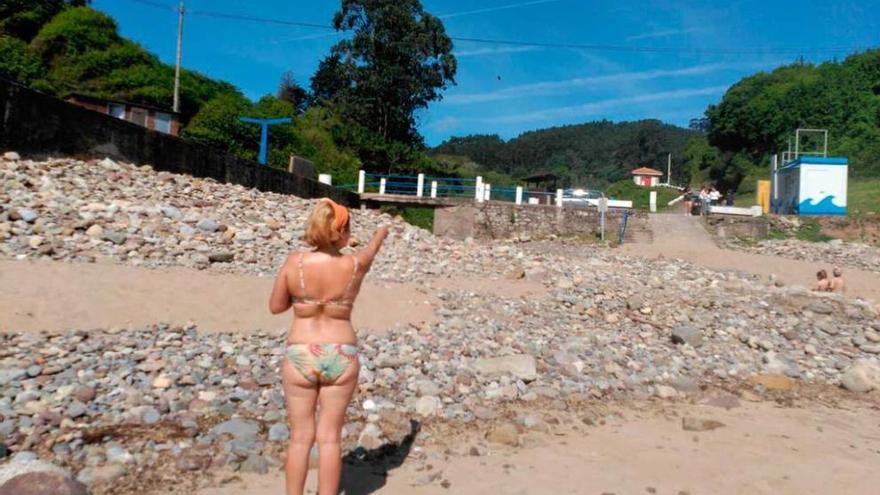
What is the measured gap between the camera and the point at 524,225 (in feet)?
74.6

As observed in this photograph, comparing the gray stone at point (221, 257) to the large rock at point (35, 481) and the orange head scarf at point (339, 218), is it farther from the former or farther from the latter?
the orange head scarf at point (339, 218)

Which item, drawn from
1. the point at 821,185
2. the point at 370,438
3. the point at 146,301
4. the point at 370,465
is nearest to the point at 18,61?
the point at 146,301

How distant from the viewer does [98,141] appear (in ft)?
34.7

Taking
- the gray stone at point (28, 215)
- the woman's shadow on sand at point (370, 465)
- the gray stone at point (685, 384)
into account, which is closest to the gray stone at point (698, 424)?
the gray stone at point (685, 384)

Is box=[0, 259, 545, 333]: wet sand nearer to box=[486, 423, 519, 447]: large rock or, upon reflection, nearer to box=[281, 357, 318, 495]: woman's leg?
box=[486, 423, 519, 447]: large rock

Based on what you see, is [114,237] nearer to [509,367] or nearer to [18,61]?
[509,367]

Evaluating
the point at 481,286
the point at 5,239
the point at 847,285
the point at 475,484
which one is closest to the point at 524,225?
the point at 847,285

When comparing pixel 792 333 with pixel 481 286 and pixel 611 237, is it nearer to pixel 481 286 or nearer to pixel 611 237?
pixel 481 286

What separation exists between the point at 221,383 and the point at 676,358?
4.73 m

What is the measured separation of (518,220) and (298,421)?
2052cm

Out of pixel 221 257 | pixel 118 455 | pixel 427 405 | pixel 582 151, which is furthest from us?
pixel 582 151

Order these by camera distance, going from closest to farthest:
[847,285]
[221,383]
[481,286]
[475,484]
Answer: [475,484]
[221,383]
[481,286]
[847,285]

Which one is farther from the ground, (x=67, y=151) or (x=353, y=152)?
(x=353, y=152)

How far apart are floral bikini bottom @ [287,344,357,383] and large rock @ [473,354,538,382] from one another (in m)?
3.03
